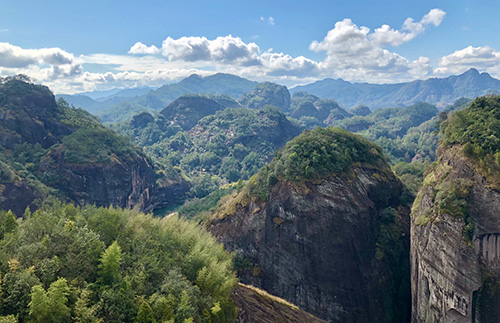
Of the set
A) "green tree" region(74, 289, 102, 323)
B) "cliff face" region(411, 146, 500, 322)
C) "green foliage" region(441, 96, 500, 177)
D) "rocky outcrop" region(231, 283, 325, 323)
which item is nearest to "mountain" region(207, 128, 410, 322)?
"cliff face" region(411, 146, 500, 322)

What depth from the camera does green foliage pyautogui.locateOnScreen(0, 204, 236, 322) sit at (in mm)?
17141

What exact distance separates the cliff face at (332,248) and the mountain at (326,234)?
0.14m

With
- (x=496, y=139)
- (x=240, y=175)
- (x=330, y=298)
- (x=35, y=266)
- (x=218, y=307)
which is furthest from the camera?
(x=240, y=175)

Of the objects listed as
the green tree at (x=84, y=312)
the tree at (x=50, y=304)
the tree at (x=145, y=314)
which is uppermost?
the tree at (x=50, y=304)

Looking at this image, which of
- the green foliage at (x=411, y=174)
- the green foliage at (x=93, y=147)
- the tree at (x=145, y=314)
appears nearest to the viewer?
the tree at (x=145, y=314)

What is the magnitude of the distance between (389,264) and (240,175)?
5230 inches

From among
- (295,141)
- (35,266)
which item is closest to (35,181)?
(295,141)

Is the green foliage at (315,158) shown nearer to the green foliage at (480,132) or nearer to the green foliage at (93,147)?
the green foliage at (480,132)

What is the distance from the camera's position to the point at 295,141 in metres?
57.8

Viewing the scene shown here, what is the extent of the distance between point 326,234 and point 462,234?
1831 cm

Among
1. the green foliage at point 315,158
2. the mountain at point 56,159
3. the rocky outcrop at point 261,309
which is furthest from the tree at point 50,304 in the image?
the mountain at point 56,159

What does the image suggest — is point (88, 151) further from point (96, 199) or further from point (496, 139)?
point (496, 139)

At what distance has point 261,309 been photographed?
104 ft

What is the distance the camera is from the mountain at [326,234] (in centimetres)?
4453
